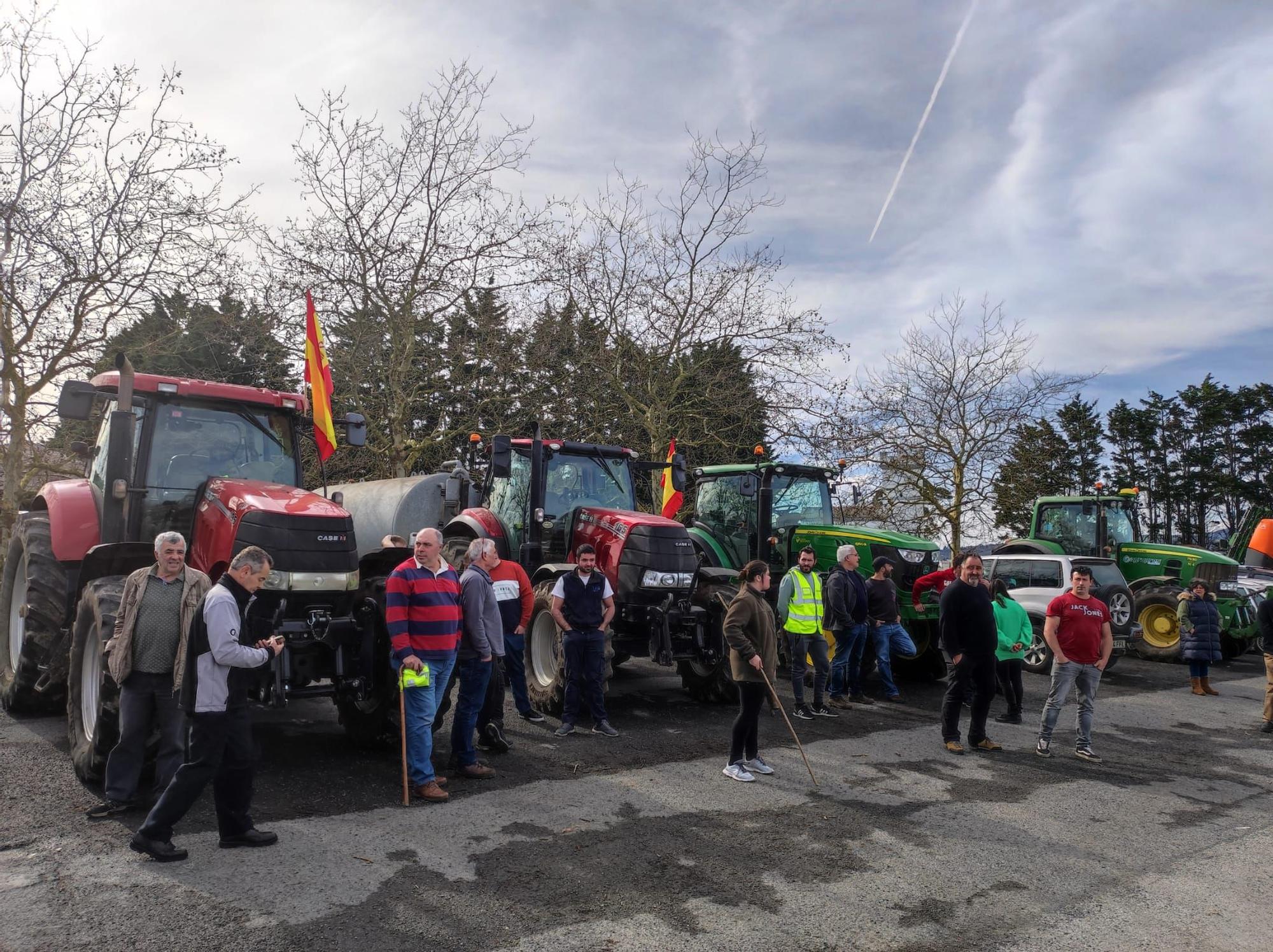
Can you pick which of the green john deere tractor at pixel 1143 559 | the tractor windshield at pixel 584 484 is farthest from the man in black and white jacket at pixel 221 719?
the green john deere tractor at pixel 1143 559

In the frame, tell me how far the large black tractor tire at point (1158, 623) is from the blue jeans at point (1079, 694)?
8.32 metres

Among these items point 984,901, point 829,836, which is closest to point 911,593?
point 829,836

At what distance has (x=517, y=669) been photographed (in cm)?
845

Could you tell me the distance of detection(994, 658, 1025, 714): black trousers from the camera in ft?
30.7

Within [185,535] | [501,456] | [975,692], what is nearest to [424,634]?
[185,535]

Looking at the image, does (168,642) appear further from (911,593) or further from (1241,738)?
(1241,738)

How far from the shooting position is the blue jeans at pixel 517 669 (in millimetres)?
8430

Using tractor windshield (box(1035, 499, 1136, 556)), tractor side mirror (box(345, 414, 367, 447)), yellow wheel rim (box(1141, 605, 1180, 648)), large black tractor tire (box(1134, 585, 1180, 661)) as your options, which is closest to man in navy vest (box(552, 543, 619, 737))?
tractor side mirror (box(345, 414, 367, 447))

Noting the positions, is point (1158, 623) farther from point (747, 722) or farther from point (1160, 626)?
point (747, 722)

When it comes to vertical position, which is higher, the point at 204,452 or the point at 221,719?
the point at 204,452

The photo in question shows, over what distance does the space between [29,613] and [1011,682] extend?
908cm

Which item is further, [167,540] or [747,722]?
[747,722]

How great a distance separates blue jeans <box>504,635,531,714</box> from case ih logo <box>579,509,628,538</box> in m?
1.39

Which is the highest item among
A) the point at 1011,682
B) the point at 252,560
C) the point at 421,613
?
the point at 252,560
